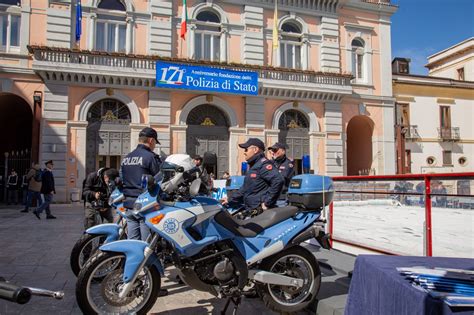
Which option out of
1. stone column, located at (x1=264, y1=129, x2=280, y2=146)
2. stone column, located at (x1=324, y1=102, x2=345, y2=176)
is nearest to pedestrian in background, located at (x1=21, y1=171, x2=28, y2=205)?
stone column, located at (x1=264, y1=129, x2=280, y2=146)

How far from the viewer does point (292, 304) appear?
13.3 feet

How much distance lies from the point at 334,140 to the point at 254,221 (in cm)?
1835

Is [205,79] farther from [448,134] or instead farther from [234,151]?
[448,134]

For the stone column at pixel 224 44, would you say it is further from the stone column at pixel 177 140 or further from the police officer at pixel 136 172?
the police officer at pixel 136 172

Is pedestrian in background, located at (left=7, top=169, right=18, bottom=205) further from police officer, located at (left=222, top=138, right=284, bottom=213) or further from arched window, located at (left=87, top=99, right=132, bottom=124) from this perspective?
police officer, located at (left=222, top=138, right=284, bottom=213)

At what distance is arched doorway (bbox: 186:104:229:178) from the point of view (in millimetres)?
19453

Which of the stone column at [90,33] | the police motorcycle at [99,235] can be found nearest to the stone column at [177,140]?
the stone column at [90,33]

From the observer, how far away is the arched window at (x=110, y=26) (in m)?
18.5

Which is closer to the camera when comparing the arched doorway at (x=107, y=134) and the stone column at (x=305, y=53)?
Result: the arched doorway at (x=107, y=134)

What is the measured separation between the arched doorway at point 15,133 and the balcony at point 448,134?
28.1 meters

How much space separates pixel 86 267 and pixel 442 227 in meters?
4.43

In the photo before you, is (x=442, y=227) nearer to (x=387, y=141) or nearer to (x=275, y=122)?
(x=275, y=122)

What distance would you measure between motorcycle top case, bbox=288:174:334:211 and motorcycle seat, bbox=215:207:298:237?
16 centimetres

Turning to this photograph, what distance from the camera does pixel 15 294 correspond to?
1.72 m
